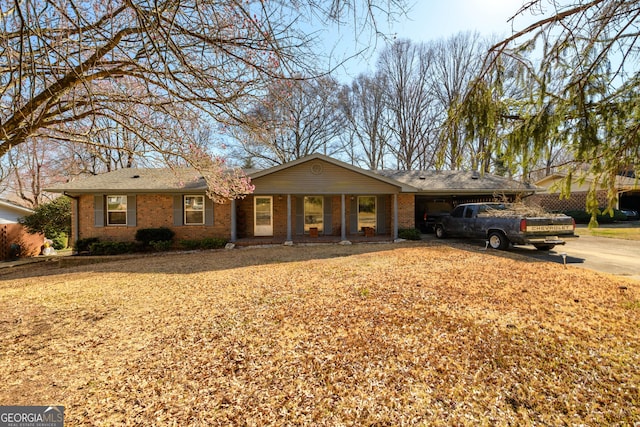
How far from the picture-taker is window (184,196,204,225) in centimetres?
1238

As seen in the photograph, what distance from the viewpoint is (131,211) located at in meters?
12.0

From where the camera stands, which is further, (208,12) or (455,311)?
(455,311)

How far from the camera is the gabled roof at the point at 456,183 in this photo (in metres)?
13.6

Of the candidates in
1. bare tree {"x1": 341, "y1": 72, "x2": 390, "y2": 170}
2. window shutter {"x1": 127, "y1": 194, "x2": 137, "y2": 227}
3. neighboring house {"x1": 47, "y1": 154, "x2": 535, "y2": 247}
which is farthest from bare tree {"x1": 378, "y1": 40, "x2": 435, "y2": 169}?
window shutter {"x1": 127, "y1": 194, "x2": 137, "y2": 227}

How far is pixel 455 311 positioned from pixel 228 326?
3.23m

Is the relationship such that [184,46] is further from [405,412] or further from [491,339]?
[491,339]

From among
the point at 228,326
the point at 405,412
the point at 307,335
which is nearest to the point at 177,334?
the point at 228,326

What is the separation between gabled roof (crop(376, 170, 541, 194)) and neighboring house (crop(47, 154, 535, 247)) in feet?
0.28

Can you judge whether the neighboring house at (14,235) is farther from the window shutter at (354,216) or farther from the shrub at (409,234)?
the shrub at (409,234)

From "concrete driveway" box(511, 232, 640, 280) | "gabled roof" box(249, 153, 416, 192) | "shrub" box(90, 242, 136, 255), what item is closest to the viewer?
"concrete driveway" box(511, 232, 640, 280)

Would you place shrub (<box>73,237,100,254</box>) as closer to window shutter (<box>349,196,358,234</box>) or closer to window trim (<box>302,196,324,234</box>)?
window trim (<box>302,196,324,234</box>)

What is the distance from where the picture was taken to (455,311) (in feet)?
13.1

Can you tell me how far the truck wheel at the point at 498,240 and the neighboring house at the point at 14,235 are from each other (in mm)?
20386
